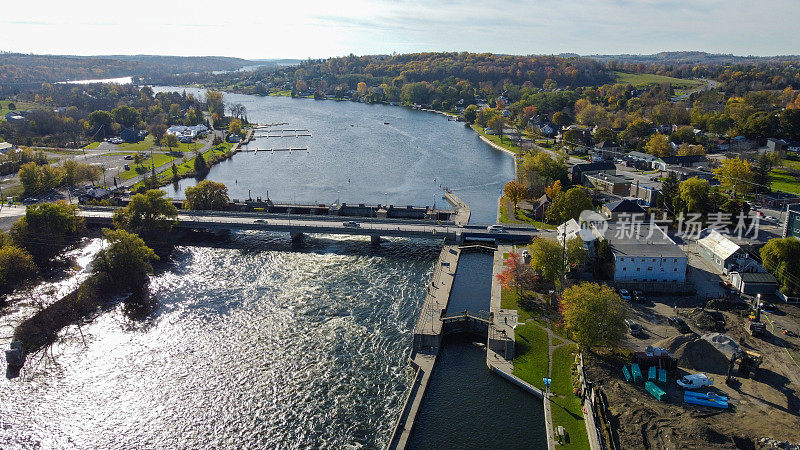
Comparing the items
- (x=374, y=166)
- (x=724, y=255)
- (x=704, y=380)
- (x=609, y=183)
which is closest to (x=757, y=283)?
(x=724, y=255)

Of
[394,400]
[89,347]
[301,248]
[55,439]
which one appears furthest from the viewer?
[301,248]

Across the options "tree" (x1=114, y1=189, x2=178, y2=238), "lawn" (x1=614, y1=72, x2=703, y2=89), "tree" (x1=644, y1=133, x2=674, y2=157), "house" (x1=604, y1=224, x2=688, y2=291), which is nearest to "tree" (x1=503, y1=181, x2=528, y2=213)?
"house" (x1=604, y1=224, x2=688, y2=291)

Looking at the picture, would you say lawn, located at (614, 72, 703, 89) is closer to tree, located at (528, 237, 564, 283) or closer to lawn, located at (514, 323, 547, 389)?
tree, located at (528, 237, 564, 283)

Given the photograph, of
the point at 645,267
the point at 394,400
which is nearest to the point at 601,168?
the point at 645,267

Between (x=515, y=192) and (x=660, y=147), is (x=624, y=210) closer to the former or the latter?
(x=515, y=192)

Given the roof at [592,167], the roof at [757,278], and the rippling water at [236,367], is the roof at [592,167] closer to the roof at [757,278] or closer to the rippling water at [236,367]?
the roof at [757,278]

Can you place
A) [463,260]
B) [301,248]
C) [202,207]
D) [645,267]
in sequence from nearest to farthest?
[645,267] → [463,260] → [301,248] → [202,207]

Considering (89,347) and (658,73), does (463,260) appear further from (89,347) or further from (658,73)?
(658,73)

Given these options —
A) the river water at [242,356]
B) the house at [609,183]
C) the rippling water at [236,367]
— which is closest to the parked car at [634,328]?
the river water at [242,356]
